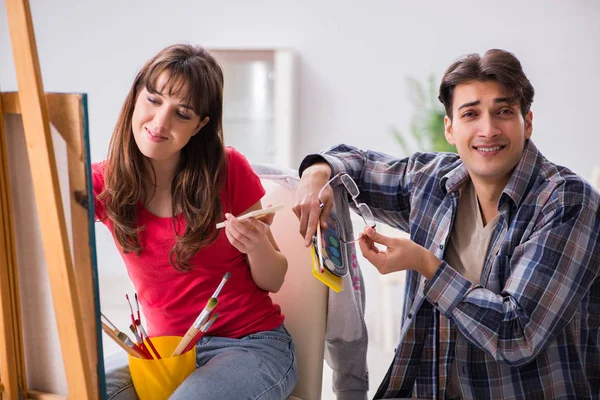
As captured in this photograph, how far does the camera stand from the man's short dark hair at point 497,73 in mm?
1359

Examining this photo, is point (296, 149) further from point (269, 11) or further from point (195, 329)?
point (195, 329)

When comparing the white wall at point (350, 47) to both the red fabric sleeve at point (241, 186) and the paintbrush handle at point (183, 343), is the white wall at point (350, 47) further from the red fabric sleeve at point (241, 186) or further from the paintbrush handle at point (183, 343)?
the paintbrush handle at point (183, 343)

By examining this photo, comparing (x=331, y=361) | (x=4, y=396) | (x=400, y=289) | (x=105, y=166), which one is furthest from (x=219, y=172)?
(x=400, y=289)

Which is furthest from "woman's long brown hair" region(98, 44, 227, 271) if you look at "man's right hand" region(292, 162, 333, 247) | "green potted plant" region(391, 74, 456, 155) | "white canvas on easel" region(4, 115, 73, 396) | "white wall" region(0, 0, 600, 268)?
"white wall" region(0, 0, 600, 268)

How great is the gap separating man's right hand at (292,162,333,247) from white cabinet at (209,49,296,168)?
9.12ft

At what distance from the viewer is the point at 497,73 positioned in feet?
4.45

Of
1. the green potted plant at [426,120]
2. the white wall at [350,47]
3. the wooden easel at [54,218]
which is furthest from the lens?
the white wall at [350,47]

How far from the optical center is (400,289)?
167 inches

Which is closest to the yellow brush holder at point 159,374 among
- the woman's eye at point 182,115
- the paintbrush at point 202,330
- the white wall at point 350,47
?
the paintbrush at point 202,330

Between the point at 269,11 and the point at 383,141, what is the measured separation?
3.70 feet

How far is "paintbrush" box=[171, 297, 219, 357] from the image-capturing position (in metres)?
1.15

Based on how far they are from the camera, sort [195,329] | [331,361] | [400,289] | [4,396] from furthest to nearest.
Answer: [400,289], [331,361], [195,329], [4,396]

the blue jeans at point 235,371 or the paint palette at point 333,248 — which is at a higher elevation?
the paint palette at point 333,248

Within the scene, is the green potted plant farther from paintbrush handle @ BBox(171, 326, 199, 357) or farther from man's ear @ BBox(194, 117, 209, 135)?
paintbrush handle @ BBox(171, 326, 199, 357)
